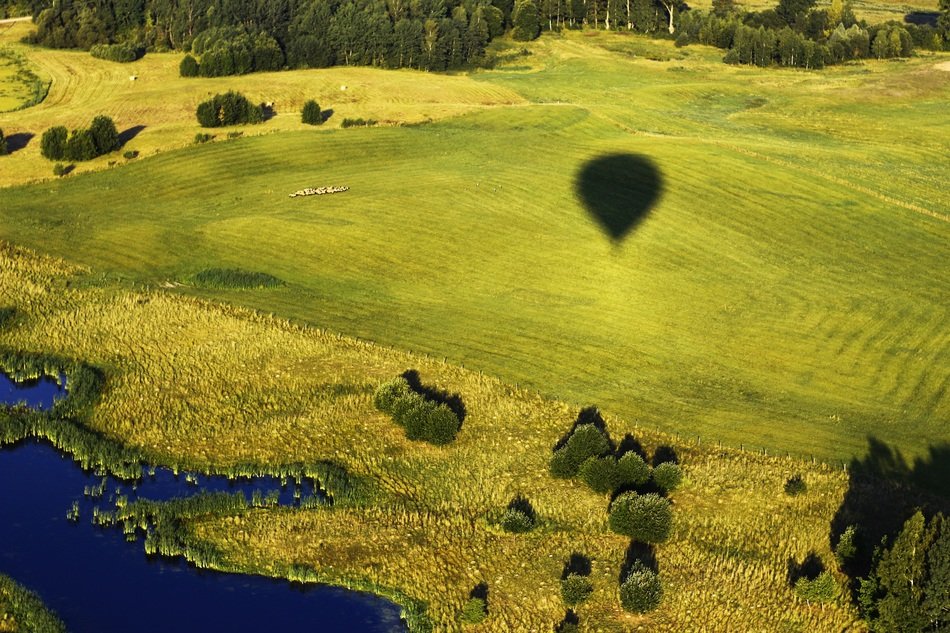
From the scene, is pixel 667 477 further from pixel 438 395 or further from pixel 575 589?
pixel 438 395

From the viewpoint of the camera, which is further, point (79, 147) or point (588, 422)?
point (79, 147)

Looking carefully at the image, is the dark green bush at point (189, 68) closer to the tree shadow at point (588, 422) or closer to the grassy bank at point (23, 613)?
the tree shadow at point (588, 422)

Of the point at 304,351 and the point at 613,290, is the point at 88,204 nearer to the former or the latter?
the point at 304,351

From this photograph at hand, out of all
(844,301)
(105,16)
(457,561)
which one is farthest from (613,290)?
(105,16)

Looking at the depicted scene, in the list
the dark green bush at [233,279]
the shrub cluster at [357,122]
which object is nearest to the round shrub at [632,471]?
the dark green bush at [233,279]

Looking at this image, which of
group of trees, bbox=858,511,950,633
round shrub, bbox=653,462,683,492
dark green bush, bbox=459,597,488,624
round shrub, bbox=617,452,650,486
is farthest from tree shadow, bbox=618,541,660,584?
group of trees, bbox=858,511,950,633

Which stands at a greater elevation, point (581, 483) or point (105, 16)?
point (105, 16)

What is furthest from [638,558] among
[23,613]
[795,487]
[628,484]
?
[23,613]
